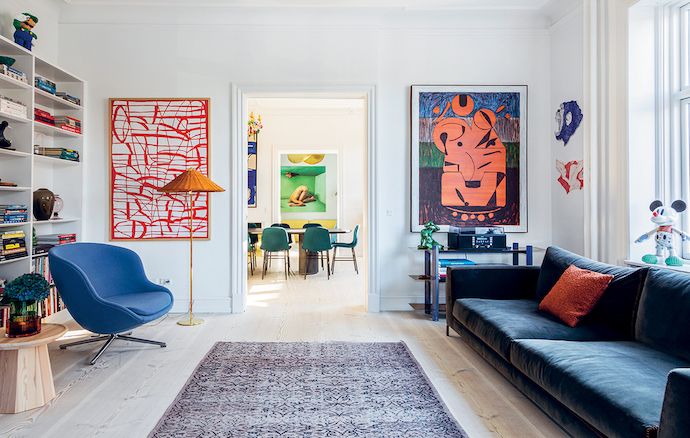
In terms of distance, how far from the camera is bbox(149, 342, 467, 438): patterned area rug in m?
2.15

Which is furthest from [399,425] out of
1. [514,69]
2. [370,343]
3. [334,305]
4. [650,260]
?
[514,69]

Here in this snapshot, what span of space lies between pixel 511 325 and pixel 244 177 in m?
3.12

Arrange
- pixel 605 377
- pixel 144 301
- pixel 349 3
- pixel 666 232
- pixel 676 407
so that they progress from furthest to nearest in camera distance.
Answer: pixel 349 3 → pixel 144 301 → pixel 666 232 → pixel 605 377 → pixel 676 407

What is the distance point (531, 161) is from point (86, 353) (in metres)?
4.57

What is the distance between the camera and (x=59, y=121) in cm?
418

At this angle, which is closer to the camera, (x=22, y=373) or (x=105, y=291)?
(x=22, y=373)

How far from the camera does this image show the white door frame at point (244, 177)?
15.2ft

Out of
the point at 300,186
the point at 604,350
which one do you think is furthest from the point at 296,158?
the point at 604,350

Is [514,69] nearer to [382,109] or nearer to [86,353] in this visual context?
[382,109]

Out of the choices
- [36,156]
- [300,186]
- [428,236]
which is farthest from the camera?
[300,186]

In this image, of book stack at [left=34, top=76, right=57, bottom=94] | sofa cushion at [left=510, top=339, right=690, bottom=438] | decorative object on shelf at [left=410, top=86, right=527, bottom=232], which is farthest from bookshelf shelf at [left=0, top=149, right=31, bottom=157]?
sofa cushion at [left=510, top=339, right=690, bottom=438]

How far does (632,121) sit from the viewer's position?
3541mm

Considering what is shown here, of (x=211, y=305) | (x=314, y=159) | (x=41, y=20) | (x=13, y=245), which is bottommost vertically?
(x=211, y=305)

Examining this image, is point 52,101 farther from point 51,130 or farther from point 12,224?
point 12,224
